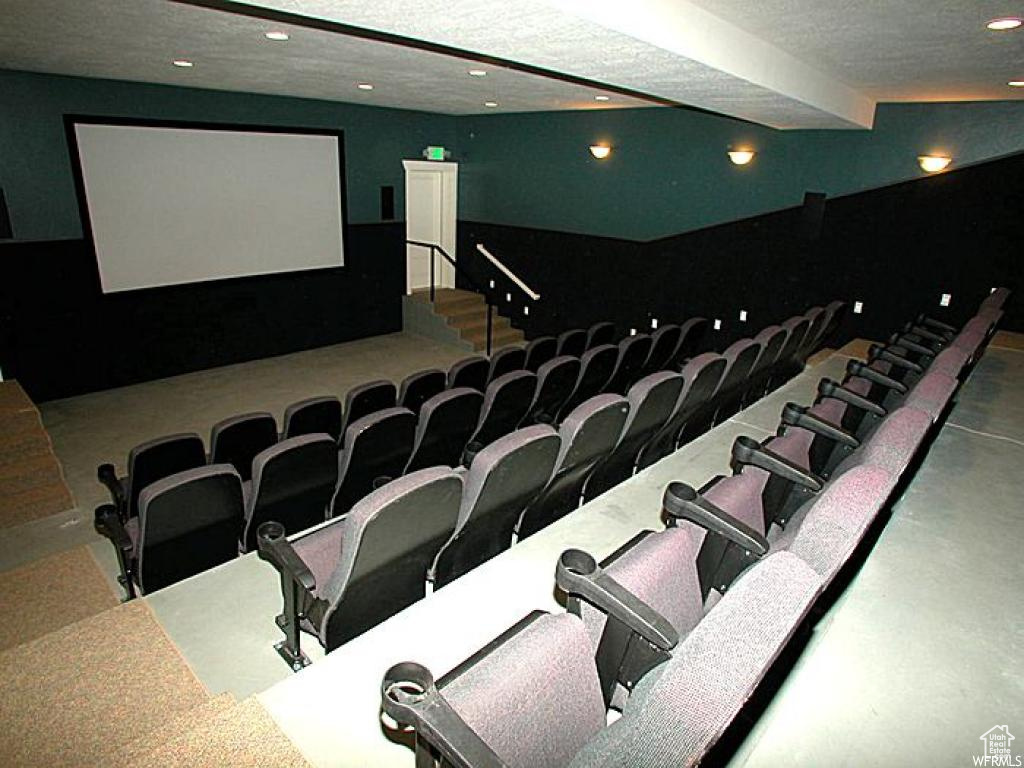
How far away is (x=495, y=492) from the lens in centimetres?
240

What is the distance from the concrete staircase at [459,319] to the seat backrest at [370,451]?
5.38m

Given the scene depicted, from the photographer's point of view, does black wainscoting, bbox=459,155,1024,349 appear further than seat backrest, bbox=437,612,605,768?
Yes

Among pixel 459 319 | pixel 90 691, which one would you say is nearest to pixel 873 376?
pixel 90 691

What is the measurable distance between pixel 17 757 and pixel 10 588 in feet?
5.07

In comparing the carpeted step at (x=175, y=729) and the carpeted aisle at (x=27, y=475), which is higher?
the carpeted step at (x=175, y=729)

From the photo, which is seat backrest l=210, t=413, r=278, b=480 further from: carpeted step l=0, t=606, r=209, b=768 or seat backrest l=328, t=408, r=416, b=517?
carpeted step l=0, t=606, r=209, b=768

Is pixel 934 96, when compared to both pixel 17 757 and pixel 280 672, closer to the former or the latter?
pixel 280 672

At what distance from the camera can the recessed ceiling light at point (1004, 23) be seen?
280 centimetres

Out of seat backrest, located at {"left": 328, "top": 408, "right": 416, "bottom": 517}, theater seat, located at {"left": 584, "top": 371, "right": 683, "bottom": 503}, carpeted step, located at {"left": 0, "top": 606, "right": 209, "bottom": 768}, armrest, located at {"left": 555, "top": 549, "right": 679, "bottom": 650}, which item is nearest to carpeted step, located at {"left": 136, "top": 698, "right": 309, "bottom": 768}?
carpeted step, located at {"left": 0, "top": 606, "right": 209, "bottom": 768}

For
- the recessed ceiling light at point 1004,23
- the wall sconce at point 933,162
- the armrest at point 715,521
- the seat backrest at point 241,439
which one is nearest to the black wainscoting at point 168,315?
the seat backrest at point 241,439

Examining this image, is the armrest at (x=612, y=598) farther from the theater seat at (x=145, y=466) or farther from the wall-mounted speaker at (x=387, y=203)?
the wall-mounted speaker at (x=387, y=203)

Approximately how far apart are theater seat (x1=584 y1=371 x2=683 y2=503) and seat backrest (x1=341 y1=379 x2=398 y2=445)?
172 centimetres

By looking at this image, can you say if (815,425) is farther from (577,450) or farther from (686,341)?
(686,341)

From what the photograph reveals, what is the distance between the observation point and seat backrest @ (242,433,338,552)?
2.87 meters
